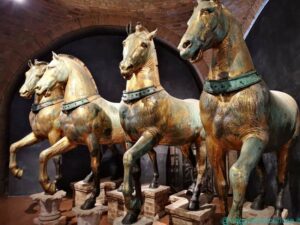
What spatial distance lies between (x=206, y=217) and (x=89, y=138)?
5.31ft

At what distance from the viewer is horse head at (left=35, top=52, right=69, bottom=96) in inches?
122

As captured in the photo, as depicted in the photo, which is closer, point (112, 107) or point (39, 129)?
point (112, 107)

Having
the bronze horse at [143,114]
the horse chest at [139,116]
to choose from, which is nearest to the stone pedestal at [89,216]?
the bronze horse at [143,114]

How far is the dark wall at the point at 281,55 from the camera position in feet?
9.42

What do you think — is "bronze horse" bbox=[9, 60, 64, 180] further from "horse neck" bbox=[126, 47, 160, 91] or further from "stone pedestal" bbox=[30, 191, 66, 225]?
"horse neck" bbox=[126, 47, 160, 91]

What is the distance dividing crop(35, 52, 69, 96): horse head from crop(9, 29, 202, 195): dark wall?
2168mm

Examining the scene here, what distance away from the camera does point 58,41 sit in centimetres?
496

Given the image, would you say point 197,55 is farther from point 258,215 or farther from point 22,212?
point 22,212

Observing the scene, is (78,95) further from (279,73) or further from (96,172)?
(279,73)

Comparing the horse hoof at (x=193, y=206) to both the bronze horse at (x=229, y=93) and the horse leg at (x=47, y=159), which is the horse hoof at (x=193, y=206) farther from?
the horse leg at (x=47, y=159)

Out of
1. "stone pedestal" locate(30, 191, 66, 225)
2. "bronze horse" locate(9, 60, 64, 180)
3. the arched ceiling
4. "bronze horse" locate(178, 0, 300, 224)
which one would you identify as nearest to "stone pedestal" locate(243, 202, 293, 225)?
"bronze horse" locate(178, 0, 300, 224)

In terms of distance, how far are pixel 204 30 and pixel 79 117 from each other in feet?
6.40

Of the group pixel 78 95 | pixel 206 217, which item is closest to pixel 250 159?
pixel 206 217

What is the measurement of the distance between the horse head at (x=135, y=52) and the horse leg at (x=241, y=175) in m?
1.39
